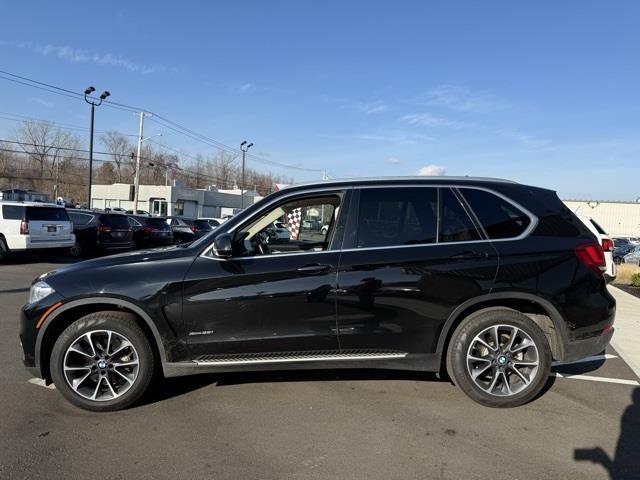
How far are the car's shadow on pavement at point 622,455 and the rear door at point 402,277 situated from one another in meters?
1.28

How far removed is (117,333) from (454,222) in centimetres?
290

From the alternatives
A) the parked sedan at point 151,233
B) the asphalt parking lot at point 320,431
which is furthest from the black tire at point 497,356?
the parked sedan at point 151,233

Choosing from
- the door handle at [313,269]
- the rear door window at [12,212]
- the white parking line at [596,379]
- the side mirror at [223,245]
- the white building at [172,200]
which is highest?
the white building at [172,200]

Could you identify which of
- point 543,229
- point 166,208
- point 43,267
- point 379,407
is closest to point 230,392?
point 379,407

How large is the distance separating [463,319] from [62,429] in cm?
322

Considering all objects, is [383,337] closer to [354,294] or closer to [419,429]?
[354,294]

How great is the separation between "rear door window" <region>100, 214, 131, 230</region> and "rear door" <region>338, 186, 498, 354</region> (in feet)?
46.6

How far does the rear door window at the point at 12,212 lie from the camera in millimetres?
13602

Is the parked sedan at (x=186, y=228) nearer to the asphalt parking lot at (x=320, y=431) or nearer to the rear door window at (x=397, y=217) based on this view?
the asphalt parking lot at (x=320, y=431)

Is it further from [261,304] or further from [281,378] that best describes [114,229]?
[261,304]

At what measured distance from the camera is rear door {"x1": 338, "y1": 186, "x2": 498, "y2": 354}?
3934mm

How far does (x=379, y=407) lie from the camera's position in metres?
4.11

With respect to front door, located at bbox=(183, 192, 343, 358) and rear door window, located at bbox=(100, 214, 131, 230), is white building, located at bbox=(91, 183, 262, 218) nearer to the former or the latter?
rear door window, located at bbox=(100, 214, 131, 230)

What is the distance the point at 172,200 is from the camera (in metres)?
59.2
